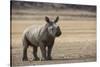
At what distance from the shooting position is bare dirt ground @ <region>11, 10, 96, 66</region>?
2.05 m

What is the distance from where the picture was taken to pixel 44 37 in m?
2.17

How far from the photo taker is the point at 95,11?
237 cm

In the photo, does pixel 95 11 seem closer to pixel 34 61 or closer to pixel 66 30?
pixel 66 30

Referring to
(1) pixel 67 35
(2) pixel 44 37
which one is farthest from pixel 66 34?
(2) pixel 44 37

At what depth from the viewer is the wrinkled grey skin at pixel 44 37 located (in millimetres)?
2117

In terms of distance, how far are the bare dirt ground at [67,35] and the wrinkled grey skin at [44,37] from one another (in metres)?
0.05

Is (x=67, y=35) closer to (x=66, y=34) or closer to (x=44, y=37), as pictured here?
(x=66, y=34)

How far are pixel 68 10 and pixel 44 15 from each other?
0.30m

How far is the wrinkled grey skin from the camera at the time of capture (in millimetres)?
2117

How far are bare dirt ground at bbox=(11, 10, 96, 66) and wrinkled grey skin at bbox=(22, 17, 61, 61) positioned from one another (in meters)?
0.05

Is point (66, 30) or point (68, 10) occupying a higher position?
point (68, 10)

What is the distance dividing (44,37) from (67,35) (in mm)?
275
